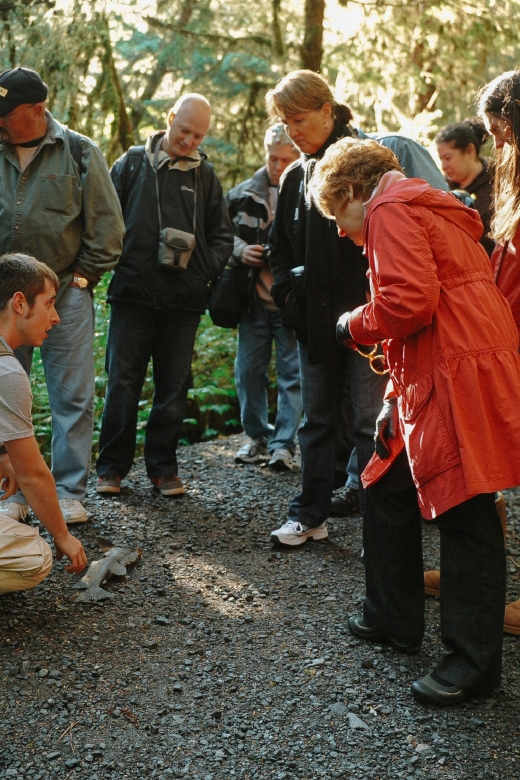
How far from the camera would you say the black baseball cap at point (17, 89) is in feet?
14.0

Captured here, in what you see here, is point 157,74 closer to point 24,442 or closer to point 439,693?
point 24,442

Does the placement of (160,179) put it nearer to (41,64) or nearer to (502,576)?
(41,64)

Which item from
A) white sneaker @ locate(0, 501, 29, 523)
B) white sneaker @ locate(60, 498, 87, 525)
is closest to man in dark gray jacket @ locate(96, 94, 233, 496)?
white sneaker @ locate(60, 498, 87, 525)

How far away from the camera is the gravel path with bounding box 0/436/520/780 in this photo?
2.58 meters

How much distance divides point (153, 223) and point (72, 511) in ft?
6.41

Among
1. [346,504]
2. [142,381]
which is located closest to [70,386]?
[142,381]

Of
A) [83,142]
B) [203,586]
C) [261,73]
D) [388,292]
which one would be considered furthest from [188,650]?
[261,73]

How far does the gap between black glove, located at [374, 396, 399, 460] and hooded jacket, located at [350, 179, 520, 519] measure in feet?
0.74

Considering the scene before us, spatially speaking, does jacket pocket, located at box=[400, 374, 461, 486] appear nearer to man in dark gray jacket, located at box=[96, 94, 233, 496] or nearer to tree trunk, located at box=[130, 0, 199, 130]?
man in dark gray jacket, located at box=[96, 94, 233, 496]

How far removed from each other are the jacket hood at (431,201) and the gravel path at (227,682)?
70.0 inches

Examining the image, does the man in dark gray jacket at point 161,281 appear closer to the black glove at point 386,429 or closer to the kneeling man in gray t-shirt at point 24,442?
the kneeling man in gray t-shirt at point 24,442

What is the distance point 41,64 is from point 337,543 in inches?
202

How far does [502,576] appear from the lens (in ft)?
9.33

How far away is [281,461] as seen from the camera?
239 inches
